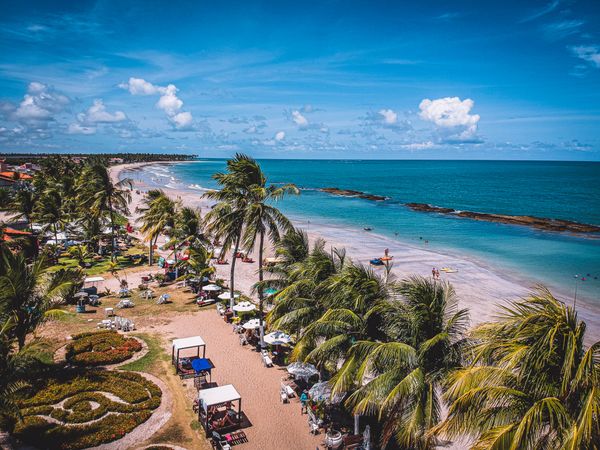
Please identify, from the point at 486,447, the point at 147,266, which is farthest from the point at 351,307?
the point at 147,266

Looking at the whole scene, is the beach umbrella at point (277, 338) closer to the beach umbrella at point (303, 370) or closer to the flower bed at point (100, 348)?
the beach umbrella at point (303, 370)

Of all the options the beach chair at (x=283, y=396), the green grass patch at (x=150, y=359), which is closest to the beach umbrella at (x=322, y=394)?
the beach chair at (x=283, y=396)

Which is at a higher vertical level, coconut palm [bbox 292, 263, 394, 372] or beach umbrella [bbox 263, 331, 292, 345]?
coconut palm [bbox 292, 263, 394, 372]

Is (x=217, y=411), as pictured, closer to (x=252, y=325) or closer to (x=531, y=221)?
(x=252, y=325)

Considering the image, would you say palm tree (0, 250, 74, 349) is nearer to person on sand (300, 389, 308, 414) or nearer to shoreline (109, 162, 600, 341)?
person on sand (300, 389, 308, 414)

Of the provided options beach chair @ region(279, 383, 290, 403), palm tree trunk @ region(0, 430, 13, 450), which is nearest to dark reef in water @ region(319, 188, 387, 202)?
beach chair @ region(279, 383, 290, 403)

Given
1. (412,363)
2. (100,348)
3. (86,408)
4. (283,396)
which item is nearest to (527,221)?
(283,396)

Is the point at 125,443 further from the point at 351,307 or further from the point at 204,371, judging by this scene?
the point at 351,307
